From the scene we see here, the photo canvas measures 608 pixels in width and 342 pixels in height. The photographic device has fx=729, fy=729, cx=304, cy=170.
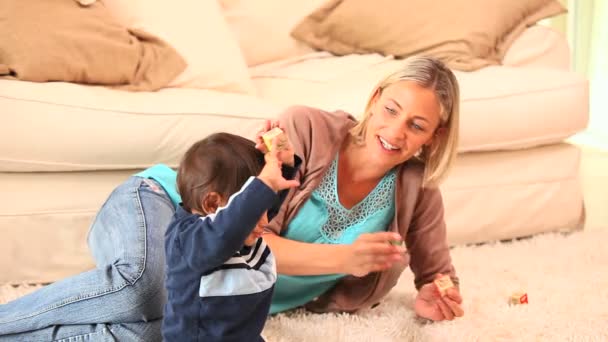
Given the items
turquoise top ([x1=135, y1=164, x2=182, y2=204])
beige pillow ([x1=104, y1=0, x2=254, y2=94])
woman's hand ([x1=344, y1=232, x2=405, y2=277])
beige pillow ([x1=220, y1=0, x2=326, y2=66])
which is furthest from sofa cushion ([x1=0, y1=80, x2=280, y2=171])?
beige pillow ([x1=220, y1=0, x2=326, y2=66])

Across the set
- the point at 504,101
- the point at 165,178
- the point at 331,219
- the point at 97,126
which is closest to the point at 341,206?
the point at 331,219

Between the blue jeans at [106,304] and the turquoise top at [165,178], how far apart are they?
197 millimetres

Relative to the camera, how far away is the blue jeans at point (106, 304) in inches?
49.5

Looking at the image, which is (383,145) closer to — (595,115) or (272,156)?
(272,156)

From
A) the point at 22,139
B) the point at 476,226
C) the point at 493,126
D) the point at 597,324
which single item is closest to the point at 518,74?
the point at 493,126

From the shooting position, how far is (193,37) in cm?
212

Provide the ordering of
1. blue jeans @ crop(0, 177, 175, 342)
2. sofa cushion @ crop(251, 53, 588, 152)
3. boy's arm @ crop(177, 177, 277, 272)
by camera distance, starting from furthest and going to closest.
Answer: sofa cushion @ crop(251, 53, 588, 152) → blue jeans @ crop(0, 177, 175, 342) → boy's arm @ crop(177, 177, 277, 272)

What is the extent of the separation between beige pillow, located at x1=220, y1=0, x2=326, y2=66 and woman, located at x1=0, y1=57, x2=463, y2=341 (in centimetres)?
97

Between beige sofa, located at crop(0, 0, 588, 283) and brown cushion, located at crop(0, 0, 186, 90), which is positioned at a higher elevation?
brown cushion, located at crop(0, 0, 186, 90)

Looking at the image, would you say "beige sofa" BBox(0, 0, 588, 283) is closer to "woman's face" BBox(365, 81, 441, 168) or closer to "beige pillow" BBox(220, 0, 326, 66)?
"beige pillow" BBox(220, 0, 326, 66)

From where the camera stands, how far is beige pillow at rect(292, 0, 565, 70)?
7.56ft

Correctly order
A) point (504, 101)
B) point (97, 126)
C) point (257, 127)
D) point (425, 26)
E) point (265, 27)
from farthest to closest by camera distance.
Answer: point (265, 27) < point (425, 26) < point (504, 101) < point (257, 127) < point (97, 126)

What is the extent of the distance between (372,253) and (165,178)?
1.69ft

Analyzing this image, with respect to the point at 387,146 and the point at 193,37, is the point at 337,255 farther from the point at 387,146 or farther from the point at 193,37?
the point at 193,37
